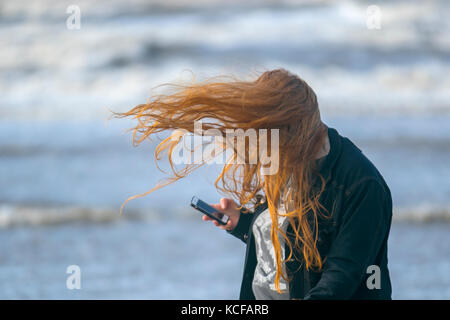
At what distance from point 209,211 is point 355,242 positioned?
24.4 inches

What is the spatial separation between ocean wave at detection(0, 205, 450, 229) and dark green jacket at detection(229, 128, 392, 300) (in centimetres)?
418

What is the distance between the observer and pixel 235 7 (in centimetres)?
1884

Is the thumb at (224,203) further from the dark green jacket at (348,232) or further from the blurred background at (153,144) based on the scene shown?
the blurred background at (153,144)

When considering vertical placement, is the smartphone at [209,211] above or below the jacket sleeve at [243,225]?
above

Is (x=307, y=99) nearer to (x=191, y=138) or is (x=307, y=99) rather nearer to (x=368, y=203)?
(x=368, y=203)

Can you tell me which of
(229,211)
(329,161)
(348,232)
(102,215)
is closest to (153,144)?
(102,215)

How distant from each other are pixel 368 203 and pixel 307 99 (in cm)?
36

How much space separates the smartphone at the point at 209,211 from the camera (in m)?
2.13

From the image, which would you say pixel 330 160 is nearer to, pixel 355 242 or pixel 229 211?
pixel 355 242

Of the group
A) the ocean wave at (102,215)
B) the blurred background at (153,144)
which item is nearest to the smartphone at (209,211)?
the blurred background at (153,144)

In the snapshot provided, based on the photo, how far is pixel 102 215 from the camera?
20.1 feet

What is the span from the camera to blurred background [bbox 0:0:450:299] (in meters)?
4.88

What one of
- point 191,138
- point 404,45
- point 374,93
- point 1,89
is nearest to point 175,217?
point 191,138

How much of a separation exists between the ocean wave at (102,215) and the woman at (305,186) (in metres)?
4.19
